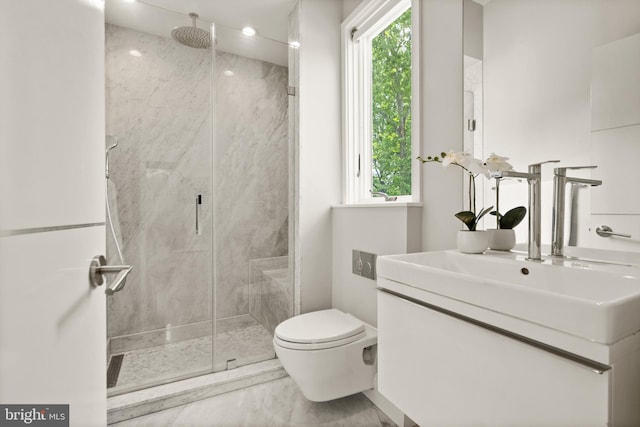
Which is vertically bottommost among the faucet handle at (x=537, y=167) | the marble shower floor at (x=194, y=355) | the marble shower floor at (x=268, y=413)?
the marble shower floor at (x=268, y=413)

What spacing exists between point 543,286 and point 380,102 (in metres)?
1.45

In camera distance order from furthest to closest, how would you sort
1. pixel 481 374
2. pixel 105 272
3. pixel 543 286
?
pixel 543 286, pixel 481 374, pixel 105 272

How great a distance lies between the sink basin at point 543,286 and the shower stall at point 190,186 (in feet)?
4.21

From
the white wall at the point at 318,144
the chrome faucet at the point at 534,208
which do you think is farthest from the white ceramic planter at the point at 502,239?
the white wall at the point at 318,144

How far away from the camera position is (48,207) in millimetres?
426

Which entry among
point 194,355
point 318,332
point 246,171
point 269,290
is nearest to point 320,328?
point 318,332

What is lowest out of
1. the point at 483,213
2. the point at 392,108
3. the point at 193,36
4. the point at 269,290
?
the point at 269,290

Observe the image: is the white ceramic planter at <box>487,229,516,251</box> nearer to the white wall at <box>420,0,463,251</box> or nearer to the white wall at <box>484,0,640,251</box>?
the white wall at <box>484,0,640,251</box>

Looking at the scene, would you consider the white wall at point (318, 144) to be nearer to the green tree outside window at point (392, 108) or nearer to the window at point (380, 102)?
the window at point (380, 102)

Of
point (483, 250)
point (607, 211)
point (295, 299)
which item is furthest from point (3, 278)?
point (295, 299)

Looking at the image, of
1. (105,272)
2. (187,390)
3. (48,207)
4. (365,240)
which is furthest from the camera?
(365,240)

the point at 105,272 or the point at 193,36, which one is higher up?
the point at 193,36

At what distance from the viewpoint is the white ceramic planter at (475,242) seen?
116cm

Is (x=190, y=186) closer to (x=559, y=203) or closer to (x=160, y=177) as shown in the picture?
(x=160, y=177)
